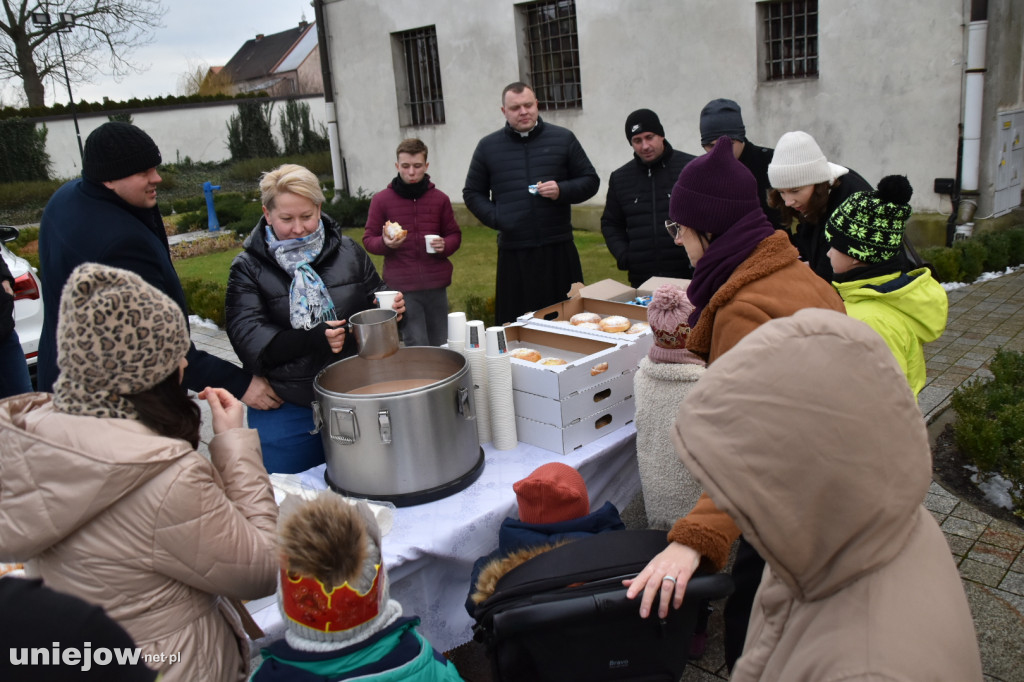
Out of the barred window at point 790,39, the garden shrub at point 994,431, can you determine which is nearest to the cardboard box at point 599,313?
the garden shrub at point 994,431

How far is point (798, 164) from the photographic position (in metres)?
3.70

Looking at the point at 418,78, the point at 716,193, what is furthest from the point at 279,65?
the point at 716,193

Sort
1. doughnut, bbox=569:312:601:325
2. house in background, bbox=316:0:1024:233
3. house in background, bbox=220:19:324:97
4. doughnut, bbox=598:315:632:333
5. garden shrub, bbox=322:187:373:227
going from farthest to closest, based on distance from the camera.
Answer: house in background, bbox=220:19:324:97 → garden shrub, bbox=322:187:373:227 → house in background, bbox=316:0:1024:233 → doughnut, bbox=569:312:601:325 → doughnut, bbox=598:315:632:333

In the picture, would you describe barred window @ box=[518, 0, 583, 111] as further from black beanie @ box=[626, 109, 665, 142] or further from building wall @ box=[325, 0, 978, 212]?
black beanie @ box=[626, 109, 665, 142]

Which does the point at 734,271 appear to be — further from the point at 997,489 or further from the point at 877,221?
the point at 997,489

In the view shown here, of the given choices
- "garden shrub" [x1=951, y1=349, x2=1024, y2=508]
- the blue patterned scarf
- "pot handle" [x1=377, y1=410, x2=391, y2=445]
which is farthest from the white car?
"garden shrub" [x1=951, y1=349, x2=1024, y2=508]

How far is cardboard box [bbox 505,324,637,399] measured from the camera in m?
2.72

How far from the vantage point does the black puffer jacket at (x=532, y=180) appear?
5.20 meters

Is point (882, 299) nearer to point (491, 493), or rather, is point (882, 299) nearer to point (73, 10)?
point (491, 493)

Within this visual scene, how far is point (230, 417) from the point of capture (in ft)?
7.11

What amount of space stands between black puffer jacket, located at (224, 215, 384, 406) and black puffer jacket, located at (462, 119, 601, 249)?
7.67 ft

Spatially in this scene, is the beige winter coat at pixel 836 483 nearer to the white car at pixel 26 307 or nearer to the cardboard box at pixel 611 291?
the cardboard box at pixel 611 291

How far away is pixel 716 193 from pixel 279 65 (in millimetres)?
58568

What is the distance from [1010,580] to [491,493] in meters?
2.35
